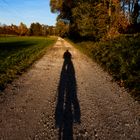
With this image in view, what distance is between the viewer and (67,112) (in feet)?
28.5

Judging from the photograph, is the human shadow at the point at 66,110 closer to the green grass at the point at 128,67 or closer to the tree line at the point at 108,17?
the green grass at the point at 128,67

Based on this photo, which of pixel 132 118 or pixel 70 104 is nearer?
pixel 132 118

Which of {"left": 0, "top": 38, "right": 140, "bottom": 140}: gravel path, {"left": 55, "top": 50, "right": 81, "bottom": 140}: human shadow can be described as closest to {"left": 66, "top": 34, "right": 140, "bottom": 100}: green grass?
{"left": 0, "top": 38, "right": 140, "bottom": 140}: gravel path

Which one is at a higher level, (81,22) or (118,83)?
(81,22)

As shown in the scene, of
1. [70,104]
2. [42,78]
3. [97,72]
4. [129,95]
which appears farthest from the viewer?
[97,72]

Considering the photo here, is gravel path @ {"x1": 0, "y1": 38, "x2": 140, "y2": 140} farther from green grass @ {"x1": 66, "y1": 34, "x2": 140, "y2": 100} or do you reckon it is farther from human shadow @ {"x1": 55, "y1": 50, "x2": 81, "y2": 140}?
green grass @ {"x1": 66, "y1": 34, "x2": 140, "y2": 100}

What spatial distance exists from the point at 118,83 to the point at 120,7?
1931 cm

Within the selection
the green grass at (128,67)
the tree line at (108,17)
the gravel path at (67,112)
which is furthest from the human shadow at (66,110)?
the tree line at (108,17)

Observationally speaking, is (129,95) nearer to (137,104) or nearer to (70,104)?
(137,104)

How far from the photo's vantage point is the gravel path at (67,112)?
709cm

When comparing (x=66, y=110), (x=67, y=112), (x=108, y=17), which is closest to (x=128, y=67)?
(x=66, y=110)

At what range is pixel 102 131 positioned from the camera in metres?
7.31

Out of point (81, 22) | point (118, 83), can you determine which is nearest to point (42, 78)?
point (118, 83)

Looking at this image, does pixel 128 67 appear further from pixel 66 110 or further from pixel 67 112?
pixel 67 112
